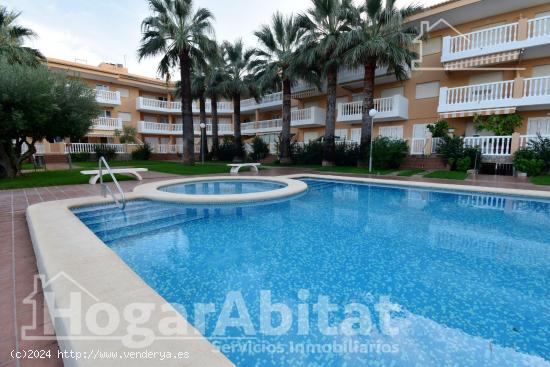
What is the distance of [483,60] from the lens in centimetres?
1714

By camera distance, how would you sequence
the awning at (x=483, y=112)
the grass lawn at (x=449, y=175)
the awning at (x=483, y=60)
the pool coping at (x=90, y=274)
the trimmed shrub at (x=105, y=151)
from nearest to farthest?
the pool coping at (x=90, y=274), the grass lawn at (x=449, y=175), the awning at (x=483, y=112), the awning at (x=483, y=60), the trimmed shrub at (x=105, y=151)

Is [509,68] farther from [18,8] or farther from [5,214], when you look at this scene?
[18,8]

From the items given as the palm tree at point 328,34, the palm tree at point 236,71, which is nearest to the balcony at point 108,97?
the palm tree at point 236,71

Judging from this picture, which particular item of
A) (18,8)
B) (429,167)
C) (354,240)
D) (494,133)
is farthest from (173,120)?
(354,240)

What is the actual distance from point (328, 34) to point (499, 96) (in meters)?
11.0

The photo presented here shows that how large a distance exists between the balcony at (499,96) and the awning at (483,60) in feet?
4.55

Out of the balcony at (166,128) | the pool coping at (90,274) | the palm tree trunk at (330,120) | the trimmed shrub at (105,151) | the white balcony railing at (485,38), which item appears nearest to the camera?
the pool coping at (90,274)

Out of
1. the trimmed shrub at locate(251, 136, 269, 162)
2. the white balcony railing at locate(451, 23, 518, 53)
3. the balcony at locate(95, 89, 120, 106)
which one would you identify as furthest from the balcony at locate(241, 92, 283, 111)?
the white balcony railing at locate(451, 23, 518, 53)

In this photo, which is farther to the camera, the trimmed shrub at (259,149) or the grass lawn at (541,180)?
the trimmed shrub at (259,149)

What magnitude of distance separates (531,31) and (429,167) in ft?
30.1

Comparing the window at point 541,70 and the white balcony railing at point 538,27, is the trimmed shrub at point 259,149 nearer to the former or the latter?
the white balcony railing at point 538,27

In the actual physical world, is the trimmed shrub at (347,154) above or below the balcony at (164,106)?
below

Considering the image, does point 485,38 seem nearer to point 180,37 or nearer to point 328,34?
point 328,34

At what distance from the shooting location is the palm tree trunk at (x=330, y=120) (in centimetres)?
1981
